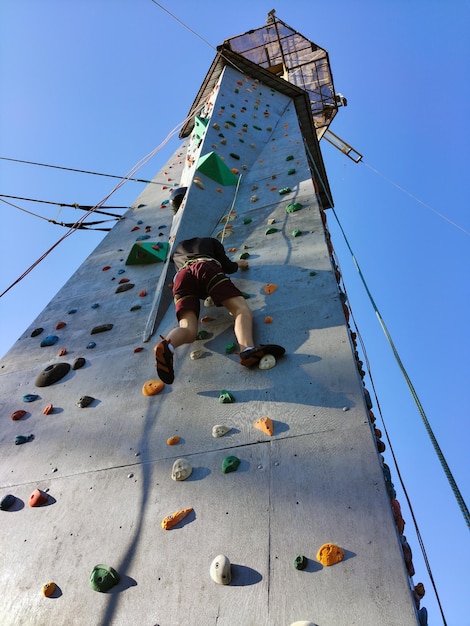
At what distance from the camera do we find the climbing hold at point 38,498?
5.87 ft

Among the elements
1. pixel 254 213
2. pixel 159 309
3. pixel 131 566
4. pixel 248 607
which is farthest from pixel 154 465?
pixel 254 213

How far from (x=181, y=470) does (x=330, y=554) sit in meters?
0.63

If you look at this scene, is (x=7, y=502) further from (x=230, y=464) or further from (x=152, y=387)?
(x=230, y=464)

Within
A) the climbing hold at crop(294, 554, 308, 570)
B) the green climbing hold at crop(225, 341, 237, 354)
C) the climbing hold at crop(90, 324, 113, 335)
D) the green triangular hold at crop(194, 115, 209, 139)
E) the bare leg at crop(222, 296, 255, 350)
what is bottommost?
the climbing hold at crop(90, 324, 113, 335)

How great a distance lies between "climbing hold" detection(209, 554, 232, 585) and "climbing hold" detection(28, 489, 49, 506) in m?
0.83

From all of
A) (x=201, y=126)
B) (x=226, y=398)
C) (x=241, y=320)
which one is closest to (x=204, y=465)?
(x=226, y=398)

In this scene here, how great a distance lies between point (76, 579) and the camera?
4.86ft

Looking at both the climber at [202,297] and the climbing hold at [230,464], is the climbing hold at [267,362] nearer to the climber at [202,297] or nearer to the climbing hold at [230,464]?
the climber at [202,297]

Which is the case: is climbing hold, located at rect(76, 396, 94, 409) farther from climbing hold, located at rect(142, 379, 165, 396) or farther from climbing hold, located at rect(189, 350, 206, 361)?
climbing hold, located at rect(189, 350, 206, 361)

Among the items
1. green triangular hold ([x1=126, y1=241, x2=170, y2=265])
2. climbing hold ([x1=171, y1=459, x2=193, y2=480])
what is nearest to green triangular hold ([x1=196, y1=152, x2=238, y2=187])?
green triangular hold ([x1=126, y1=241, x2=170, y2=265])

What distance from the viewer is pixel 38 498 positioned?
1794mm

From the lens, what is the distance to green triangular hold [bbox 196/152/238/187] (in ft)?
13.3

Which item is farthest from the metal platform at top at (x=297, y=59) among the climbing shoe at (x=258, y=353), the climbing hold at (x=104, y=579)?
the climbing hold at (x=104, y=579)

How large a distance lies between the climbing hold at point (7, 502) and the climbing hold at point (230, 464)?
3.05 feet
